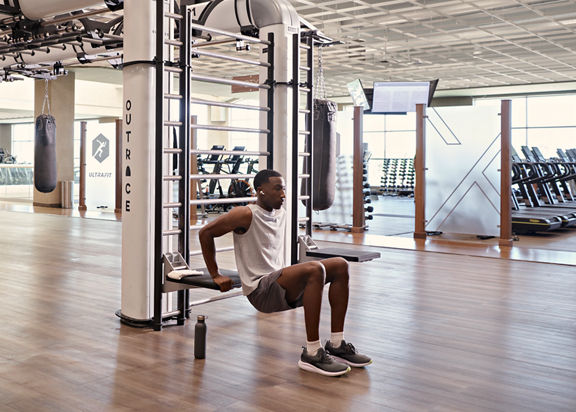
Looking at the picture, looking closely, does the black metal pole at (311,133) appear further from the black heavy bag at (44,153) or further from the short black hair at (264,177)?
the black heavy bag at (44,153)

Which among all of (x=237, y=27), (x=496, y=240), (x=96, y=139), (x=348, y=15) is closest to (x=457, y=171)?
(x=496, y=240)

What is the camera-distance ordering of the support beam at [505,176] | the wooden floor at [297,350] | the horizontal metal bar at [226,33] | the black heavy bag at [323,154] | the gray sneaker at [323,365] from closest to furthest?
1. the wooden floor at [297,350]
2. the gray sneaker at [323,365]
3. the horizontal metal bar at [226,33]
4. the black heavy bag at [323,154]
5. the support beam at [505,176]

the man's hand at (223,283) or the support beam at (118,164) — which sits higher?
the support beam at (118,164)

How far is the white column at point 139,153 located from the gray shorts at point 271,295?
955 millimetres

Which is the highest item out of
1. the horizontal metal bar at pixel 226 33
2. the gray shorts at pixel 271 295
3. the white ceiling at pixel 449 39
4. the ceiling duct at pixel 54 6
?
the white ceiling at pixel 449 39

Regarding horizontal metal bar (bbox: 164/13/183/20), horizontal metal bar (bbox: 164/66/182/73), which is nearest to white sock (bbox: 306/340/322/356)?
horizontal metal bar (bbox: 164/66/182/73)

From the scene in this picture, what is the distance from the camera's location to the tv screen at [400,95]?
1322 centimetres

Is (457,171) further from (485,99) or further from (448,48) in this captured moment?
(485,99)

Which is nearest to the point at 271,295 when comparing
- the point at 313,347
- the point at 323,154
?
the point at 313,347

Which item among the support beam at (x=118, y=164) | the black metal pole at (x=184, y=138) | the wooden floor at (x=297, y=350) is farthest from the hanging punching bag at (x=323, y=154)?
the support beam at (x=118, y=164)

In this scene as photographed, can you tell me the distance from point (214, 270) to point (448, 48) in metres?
11.7

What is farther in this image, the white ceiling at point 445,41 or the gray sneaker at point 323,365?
the white ceiling at point 445,41

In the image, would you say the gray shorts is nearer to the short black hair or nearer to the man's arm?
the man's arm

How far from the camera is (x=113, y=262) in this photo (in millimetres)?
6555
